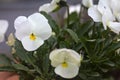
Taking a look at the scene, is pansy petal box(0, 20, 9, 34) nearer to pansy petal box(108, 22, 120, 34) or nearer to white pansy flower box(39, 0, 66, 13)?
white pansy flower box(39, 0, 66, 13)

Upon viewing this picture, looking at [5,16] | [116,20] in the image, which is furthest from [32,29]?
[5,16]

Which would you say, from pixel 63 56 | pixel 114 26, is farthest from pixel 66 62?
pixel 114 26

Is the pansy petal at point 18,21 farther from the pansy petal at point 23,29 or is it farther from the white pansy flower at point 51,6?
the white pansy flower at point 51,6

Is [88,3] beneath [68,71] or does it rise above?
above

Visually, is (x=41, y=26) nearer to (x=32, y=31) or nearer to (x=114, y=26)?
(x=32, y=31)

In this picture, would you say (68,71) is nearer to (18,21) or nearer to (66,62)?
(66,62)

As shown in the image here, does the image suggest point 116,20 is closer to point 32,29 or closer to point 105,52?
point 105,52

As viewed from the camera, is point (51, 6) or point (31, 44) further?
point (51, 6)
